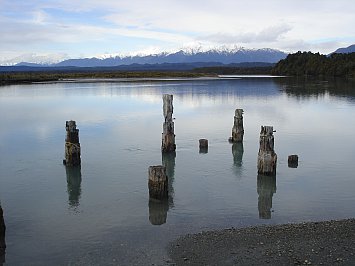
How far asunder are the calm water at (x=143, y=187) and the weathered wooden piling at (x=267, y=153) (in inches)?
20.2

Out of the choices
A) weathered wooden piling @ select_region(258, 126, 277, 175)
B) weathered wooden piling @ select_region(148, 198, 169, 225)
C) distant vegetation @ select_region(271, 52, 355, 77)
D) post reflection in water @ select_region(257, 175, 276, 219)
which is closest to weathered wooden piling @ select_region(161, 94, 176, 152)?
weathered wooden piling @ select_region(258, 126, 277, 175)

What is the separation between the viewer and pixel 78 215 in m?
14.5

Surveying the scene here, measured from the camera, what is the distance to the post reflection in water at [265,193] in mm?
14766

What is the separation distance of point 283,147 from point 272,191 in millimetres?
8761

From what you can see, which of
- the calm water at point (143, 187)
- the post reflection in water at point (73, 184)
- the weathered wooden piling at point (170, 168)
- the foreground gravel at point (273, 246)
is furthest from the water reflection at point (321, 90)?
the foreground gravel at point (273, 246)

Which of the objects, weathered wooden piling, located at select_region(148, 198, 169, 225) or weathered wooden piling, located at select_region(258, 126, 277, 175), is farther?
weathered wooden piling, located at select_region(258, 126, 277, 175)

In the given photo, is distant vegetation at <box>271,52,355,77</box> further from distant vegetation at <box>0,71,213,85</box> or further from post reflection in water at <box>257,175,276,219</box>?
post reflection in water at <box>257,175,276,219</box>

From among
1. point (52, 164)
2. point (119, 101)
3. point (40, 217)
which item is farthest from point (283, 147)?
point (119, 101)

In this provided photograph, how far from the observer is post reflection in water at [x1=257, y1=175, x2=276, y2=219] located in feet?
48.4

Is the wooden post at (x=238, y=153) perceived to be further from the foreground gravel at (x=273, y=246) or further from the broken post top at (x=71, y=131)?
the foreground gravel at (x=273, y=246)

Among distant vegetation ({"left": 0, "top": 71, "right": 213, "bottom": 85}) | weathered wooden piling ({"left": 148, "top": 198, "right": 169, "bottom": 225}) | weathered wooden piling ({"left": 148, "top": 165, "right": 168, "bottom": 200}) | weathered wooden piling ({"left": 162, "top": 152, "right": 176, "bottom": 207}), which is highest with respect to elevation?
distant vegetation ({"left": 0, "top": 71, "right": 213, "bottom": 85})

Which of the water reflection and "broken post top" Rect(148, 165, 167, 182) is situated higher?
the water reflection

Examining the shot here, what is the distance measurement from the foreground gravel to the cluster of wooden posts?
3425 millimetres

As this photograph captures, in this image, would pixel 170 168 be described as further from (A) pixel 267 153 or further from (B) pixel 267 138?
(B) pixel 267 138
